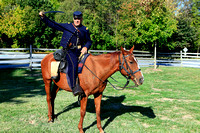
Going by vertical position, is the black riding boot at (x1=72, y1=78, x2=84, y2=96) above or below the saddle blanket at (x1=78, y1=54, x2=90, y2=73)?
below

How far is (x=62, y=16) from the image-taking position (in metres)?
34.9

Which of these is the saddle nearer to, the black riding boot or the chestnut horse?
the chestnut horse

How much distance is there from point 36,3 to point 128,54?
34.1m

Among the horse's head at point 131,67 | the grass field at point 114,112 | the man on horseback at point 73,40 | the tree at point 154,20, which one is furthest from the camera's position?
the tree at point 154,20

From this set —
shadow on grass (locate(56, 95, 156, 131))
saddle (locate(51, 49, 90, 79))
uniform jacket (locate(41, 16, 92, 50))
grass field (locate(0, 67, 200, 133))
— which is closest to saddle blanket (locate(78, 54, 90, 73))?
saddle (locate(51, 49, 90, 79))

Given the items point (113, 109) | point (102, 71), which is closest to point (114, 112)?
point (113, 109)

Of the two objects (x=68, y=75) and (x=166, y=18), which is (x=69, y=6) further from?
(x=68, y=75)

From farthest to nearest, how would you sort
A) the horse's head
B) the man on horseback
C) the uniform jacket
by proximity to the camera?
the uniform jacket → the man on horseback → the horse's head

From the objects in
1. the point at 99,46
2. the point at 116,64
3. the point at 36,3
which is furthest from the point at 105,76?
the point at 36,3

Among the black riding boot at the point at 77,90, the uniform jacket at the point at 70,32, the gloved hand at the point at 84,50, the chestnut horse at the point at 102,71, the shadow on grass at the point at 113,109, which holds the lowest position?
the shadow on grass at the point at 113,109

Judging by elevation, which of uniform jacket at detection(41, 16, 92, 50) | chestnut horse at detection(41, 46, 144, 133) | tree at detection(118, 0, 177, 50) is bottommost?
chestnut horse at detection(41, 46, 144, 133)

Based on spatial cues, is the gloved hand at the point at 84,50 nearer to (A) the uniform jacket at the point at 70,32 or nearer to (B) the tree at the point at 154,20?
(A) the uniform jacket at the point at 70,32

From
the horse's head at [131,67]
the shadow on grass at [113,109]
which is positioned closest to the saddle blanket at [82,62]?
the horse's head at [131,67]

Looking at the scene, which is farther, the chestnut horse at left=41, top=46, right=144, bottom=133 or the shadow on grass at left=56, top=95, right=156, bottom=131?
the shadow on grass at left=56, top=95, right=156, bottom=131
